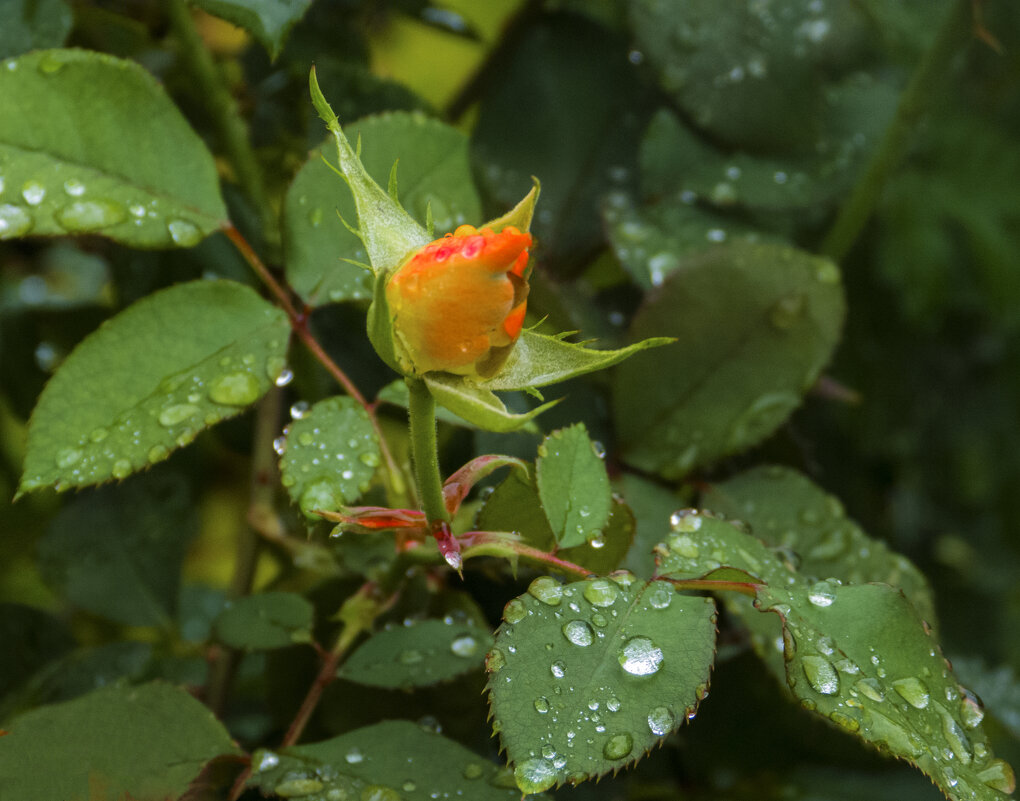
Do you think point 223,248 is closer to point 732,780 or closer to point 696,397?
point 696,397

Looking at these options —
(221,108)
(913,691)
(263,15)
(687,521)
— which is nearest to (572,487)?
(687,521)

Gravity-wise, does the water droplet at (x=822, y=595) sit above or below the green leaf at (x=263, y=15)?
below

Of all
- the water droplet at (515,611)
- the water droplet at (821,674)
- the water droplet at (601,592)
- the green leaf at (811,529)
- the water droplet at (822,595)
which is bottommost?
the green leaf at (811,529)

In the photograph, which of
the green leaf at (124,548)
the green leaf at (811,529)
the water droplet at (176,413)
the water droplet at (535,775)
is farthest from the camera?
the green leaf at (124,548)

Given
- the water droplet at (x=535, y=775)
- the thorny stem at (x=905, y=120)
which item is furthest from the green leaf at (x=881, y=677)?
the thorny stem at (x=905, y=120)

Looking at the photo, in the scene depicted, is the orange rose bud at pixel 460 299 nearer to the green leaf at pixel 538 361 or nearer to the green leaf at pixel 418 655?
the green leaf at pixel 538 361

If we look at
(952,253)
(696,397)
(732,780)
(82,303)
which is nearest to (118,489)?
(82,303)

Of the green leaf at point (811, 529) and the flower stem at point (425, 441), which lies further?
the green leaf at point (811, 529)
